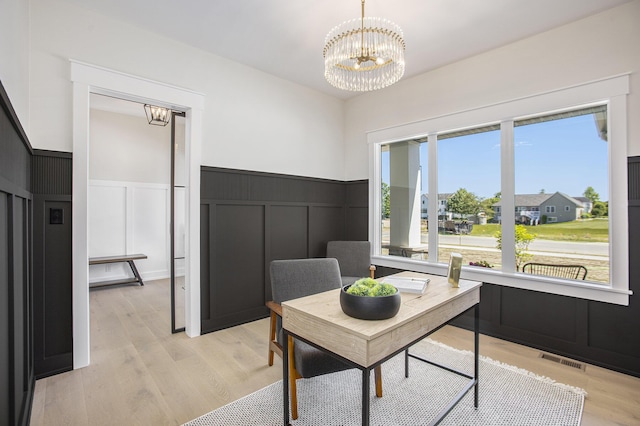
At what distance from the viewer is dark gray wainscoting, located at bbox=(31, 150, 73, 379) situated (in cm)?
235

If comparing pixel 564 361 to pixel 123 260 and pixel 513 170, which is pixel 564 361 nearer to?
pixel 513 170

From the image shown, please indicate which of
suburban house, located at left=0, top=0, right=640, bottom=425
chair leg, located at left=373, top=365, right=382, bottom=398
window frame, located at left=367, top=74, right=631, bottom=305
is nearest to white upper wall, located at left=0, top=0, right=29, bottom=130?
suburban house, located at left=0, top=0, right=640, bottom=425

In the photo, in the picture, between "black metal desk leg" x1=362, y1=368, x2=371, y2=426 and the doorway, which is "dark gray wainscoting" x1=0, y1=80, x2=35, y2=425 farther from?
the doorway

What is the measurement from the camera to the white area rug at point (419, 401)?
190cm

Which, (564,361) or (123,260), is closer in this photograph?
(564,361)

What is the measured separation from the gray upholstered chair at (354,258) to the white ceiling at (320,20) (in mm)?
2258

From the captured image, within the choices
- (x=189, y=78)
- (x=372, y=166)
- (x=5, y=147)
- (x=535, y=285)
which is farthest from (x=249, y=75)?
(x=535, y=285)

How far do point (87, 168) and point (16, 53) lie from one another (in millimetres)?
949

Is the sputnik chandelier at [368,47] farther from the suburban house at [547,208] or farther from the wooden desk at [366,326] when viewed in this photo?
the suburban house at [547,208]

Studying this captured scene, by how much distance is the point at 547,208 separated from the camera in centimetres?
293

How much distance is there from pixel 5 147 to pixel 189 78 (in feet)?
6.86

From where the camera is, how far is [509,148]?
3.11 meters

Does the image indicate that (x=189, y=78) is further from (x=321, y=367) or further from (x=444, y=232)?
(x=444, y=232)

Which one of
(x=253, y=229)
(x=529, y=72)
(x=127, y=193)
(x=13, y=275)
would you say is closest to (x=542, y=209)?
(x=529, y=72)
